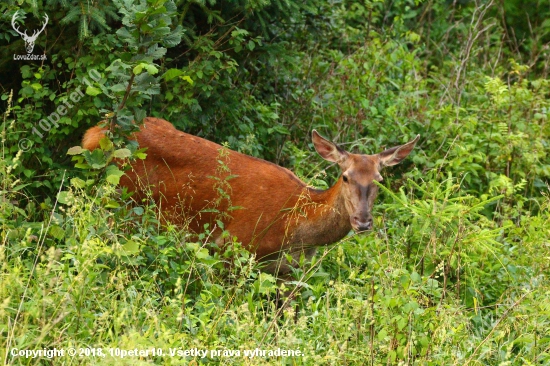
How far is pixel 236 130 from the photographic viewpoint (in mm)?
8336

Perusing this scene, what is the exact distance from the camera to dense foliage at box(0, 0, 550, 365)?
194 inches

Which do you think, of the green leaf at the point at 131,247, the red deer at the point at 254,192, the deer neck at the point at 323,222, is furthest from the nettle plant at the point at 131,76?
the deer neck at the point at 323,222

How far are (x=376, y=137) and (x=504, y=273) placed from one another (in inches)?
97.9

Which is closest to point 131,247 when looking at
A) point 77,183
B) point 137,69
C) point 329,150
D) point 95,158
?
point 77,183

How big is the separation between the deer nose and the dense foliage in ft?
0.61

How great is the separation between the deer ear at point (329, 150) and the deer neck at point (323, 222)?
27 cm

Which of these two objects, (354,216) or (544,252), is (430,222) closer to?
(354,216)

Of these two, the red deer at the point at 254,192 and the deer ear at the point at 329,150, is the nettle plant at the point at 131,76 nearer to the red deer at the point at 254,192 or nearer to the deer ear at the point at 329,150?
the red deer at the point at 254,192

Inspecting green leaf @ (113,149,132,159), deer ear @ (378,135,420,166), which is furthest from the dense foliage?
deer ear @ (378,135,420,166)

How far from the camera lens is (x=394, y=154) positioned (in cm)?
712

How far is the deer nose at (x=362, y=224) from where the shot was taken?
6.50 m

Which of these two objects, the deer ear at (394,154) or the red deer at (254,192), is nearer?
the red deer at (254,192)

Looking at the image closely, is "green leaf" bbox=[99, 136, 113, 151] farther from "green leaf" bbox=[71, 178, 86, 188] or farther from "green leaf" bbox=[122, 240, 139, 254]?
"green leaf" bbox=[122, 240, 139, 254]

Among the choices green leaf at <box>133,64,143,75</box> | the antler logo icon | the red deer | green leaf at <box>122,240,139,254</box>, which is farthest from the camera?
the antler logo icon
